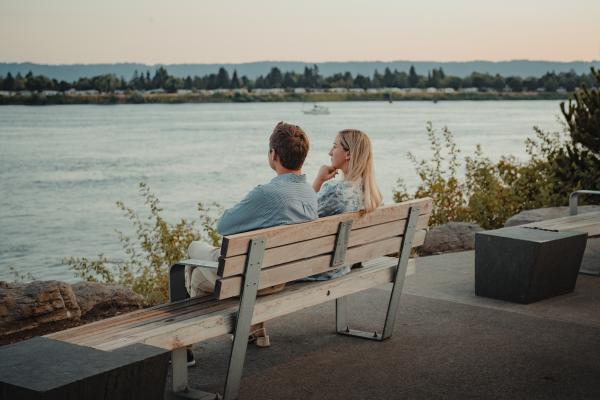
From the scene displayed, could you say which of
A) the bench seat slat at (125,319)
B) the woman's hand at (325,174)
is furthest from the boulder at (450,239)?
the bench seat slat at (125,319)

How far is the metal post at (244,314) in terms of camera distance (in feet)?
14.6

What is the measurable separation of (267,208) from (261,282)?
51cm

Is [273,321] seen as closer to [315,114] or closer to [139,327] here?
[139,327]

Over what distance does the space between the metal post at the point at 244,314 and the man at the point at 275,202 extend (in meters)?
0.41

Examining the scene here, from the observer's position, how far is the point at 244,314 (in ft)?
14.9

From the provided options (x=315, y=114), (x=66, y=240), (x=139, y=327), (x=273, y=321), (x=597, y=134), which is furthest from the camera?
(x=315, y=114)

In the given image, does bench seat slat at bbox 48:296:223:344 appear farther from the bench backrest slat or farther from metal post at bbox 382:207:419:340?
metal post at bbox 382:207:419:340

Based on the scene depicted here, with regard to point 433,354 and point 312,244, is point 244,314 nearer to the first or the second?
point 312,244

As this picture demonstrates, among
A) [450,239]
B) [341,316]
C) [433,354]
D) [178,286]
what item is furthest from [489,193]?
[178,286]

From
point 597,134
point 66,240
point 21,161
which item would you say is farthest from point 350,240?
point 21,161

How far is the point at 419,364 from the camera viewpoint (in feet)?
17.4

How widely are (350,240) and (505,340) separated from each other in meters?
1.36

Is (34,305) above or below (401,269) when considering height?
below

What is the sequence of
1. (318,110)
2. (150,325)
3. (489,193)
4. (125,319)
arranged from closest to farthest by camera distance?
(150,325), (125,319), (489,193), (318,110)
